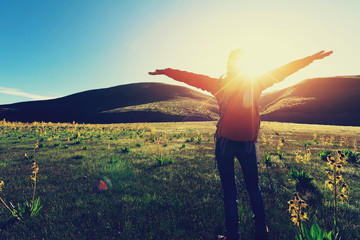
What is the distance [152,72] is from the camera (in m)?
3.82

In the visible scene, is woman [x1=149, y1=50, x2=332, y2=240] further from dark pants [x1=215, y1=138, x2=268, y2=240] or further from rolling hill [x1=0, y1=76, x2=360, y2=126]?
rolling hill [x1=0, y1=76, x2=360, y2=126]

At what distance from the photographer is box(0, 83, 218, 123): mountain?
77.5m

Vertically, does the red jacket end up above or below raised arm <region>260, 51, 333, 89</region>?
below

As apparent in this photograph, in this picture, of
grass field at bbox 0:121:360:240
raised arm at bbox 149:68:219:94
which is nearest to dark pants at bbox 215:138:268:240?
grass field at bbox 0:121:360:240

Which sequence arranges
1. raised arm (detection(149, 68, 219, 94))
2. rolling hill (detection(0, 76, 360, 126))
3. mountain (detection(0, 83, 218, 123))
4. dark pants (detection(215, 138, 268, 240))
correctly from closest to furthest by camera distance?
dark pants (detection(215, 138, 268, 240))
raised arm (detection(149, 68, 219, 94))
mountain (detection(0, 83, 218, 123))
rolling hill (detection(0, 76, 360, 126))

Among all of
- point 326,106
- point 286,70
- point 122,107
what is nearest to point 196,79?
point 286,70

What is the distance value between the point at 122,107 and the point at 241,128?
102499 mm

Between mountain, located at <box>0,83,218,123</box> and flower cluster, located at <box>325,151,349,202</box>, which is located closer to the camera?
flower cluster, located at <box>325,151,349,202</box>

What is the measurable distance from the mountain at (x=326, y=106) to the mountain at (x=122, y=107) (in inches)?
1618

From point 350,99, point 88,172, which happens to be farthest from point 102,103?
point 350,99

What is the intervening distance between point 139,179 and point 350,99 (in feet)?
475

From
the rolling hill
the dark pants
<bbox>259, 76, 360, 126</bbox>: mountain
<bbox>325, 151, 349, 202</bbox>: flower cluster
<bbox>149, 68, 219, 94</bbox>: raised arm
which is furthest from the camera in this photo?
<bbox>259, 76, 360, 126</bbox>: mountain

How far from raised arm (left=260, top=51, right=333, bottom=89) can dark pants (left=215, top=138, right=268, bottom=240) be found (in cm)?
104

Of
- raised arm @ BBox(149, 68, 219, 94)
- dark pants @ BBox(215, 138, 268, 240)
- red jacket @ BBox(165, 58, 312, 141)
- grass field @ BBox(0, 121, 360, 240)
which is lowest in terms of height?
grass field @ BBox(0, 121, 360, 240)
